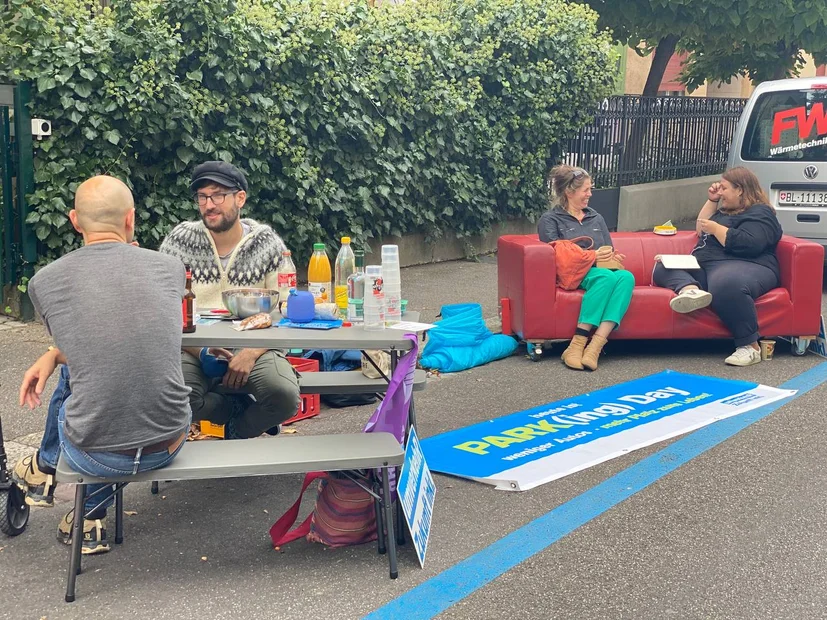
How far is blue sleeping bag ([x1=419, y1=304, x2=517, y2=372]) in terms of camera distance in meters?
7.17

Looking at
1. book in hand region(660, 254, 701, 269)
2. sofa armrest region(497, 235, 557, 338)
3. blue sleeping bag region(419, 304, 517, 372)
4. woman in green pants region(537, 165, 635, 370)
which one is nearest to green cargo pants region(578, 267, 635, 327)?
woman in green pants region(537, 165, 635, 370)

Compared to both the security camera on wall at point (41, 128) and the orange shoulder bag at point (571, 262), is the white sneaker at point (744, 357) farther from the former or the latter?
the security camera on wall at point (41, 128)

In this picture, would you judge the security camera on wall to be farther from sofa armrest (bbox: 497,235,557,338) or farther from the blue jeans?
the blue jeans

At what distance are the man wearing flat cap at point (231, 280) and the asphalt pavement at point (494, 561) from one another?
0.39 meters

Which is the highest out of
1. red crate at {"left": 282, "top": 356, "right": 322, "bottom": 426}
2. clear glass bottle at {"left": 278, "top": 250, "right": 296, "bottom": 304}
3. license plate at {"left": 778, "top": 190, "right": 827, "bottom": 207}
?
license plate at {"left": 778, "top": 190, "right": 827, "bottom": 207}

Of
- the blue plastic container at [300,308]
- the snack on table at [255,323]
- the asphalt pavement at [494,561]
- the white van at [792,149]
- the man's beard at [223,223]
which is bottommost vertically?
the asphalt pavement at [494,561]

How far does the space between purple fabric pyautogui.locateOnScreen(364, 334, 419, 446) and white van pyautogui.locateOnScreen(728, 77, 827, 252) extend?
24.7 ft

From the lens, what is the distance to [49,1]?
7.58 meters

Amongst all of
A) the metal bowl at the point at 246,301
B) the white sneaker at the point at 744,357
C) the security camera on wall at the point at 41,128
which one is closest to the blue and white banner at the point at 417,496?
the metal bowl at the point at 246,301

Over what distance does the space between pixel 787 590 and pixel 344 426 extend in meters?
2.74

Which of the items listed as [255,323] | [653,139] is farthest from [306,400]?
[653,139]

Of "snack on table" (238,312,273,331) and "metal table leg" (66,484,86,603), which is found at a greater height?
"snack on table" (238,312,273,331)

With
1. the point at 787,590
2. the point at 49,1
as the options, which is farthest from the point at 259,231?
the point at 49,1

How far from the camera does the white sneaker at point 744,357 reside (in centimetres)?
727
